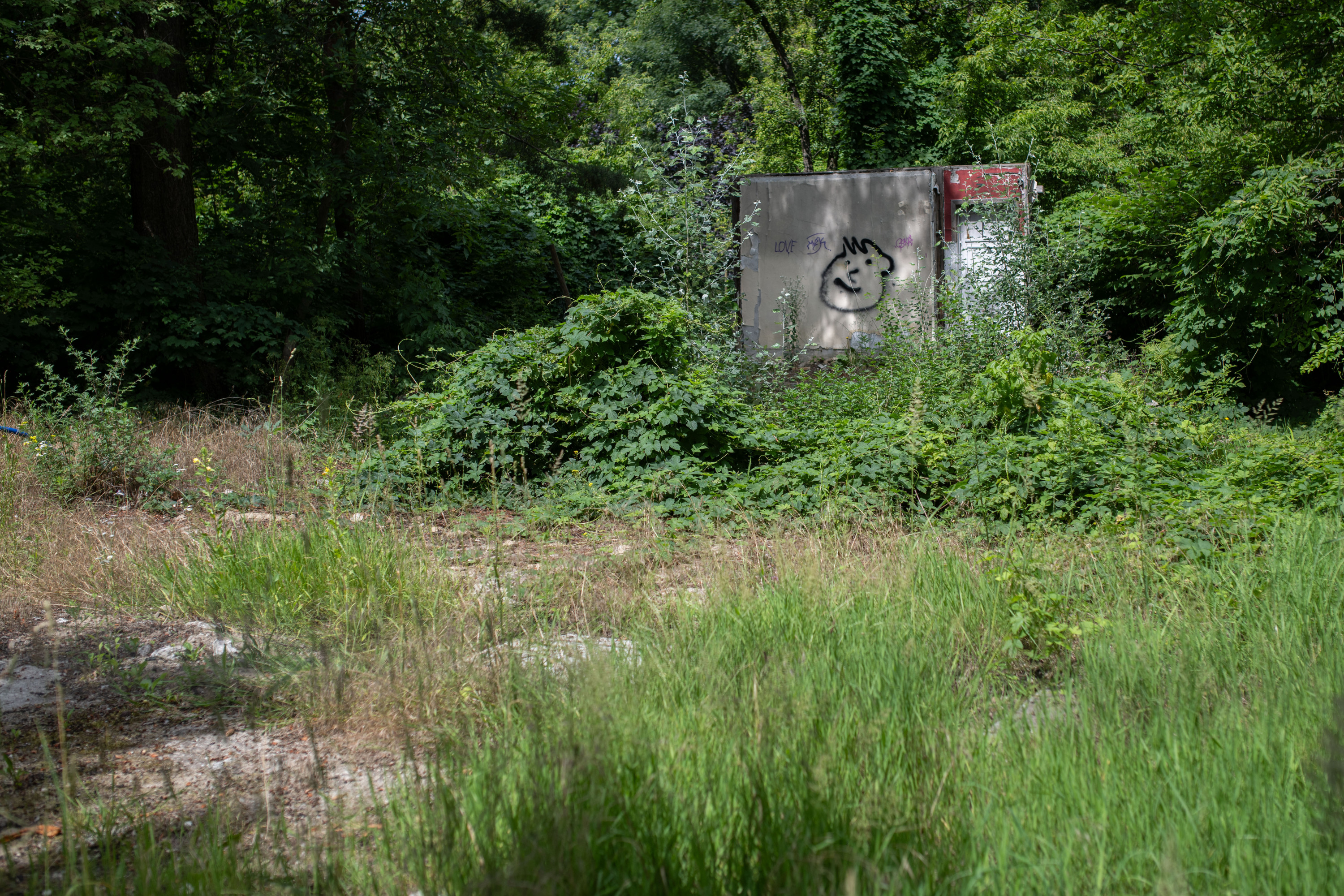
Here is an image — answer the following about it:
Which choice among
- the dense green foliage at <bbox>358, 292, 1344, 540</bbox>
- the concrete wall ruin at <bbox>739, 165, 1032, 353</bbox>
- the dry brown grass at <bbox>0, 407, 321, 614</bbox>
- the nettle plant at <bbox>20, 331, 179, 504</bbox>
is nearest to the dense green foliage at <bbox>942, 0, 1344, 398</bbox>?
the concrete wall ruin at <bbox>739, 165, 1032, 353</bbox>

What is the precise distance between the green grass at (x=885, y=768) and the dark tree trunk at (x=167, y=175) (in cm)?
985

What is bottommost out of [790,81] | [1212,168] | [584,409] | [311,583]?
[311,583]

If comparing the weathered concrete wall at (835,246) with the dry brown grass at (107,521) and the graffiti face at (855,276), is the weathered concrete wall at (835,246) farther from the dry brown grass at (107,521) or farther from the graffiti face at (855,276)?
the dry brown grass at (107,521)

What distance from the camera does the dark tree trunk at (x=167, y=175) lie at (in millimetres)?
10156

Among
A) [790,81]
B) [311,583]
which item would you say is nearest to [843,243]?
[311,583]

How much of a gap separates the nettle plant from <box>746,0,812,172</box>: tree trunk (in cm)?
1800

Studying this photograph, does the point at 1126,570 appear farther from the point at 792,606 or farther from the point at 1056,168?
the point at 1056,168

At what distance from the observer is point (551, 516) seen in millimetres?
5375

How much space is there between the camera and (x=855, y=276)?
12922 mm

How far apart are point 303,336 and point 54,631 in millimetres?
7691

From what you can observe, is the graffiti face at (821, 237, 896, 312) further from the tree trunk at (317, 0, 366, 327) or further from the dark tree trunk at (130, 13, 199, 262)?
the dark tree trunk at (130, 13, 199, 262)

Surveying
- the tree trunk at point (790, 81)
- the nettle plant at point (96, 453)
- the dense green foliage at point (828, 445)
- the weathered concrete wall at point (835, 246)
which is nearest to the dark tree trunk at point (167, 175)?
the nettle plant at point (96, 453)

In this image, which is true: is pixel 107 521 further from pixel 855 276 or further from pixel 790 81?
pixel 790 81

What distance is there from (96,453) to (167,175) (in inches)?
219
